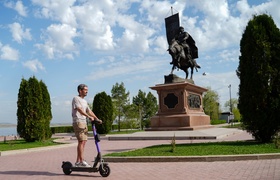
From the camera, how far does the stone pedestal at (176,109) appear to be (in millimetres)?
23391

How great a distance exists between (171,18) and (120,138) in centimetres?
1226

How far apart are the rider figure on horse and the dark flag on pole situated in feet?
2.57

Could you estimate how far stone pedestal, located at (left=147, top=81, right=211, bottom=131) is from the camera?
23.4 m

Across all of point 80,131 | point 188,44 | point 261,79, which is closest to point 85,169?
point 80,131

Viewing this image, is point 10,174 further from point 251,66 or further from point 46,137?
point 46,137

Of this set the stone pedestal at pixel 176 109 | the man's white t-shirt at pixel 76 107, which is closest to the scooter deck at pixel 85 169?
the man's white t-shirt at pixel 76 107

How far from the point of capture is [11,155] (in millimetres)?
13812

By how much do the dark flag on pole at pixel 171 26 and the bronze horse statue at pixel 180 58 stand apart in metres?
1.98

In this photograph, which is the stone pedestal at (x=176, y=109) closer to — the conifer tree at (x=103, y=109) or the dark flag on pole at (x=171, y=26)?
the dark flag on pole at (x=171, y=26)

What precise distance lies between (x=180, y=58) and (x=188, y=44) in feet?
7.81

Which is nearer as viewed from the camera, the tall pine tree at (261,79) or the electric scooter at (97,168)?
the electric scooter at (97,168)

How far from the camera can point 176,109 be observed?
24.2 m

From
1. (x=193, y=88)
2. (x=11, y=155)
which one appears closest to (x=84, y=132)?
(x=11, y=155)

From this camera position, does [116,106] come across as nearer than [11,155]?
No
